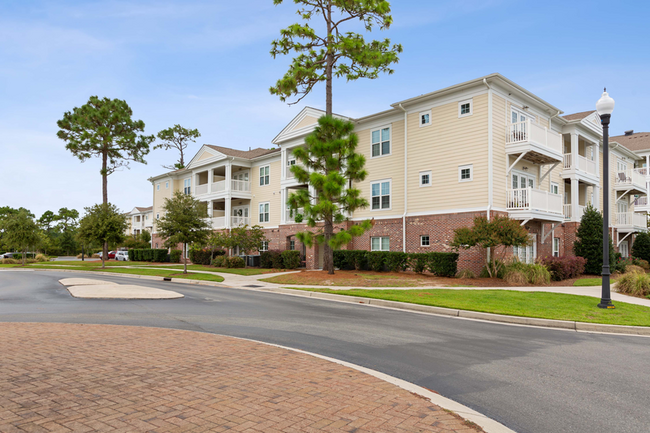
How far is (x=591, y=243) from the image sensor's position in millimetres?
24844

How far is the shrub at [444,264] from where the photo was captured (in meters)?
21.0

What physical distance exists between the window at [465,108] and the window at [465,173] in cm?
268

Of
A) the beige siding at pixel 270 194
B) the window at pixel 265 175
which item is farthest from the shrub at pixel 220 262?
the window at pixel 265 175

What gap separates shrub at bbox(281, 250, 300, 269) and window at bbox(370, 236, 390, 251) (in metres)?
5.62

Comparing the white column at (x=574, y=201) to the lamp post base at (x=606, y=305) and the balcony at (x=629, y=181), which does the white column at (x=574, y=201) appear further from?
the lamp post base at (x=606, y=305)

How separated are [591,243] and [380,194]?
40.0 ft

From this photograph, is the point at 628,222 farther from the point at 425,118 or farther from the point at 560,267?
the point at 425,118

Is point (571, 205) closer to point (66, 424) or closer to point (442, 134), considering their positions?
point (442, 134)

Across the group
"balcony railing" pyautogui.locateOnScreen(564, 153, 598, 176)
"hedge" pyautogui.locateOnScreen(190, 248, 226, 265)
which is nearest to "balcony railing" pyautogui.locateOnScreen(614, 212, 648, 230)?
"balcony railing" pyautogui.locateOnScreen(564, 153, 598, 176)

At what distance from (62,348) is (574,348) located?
8.55 metres

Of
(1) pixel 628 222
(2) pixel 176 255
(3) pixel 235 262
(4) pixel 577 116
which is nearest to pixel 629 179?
(1) pixel 628 222

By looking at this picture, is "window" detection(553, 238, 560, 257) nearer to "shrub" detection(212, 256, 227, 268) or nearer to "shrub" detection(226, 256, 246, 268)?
"shrub" detection(226, 256, 246, 268)

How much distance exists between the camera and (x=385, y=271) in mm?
24094

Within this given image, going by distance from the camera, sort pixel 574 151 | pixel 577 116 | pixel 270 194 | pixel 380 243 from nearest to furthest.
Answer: pixel 380 243 → pixel 574 151 → pixel 577 116 → pixel 270 194
